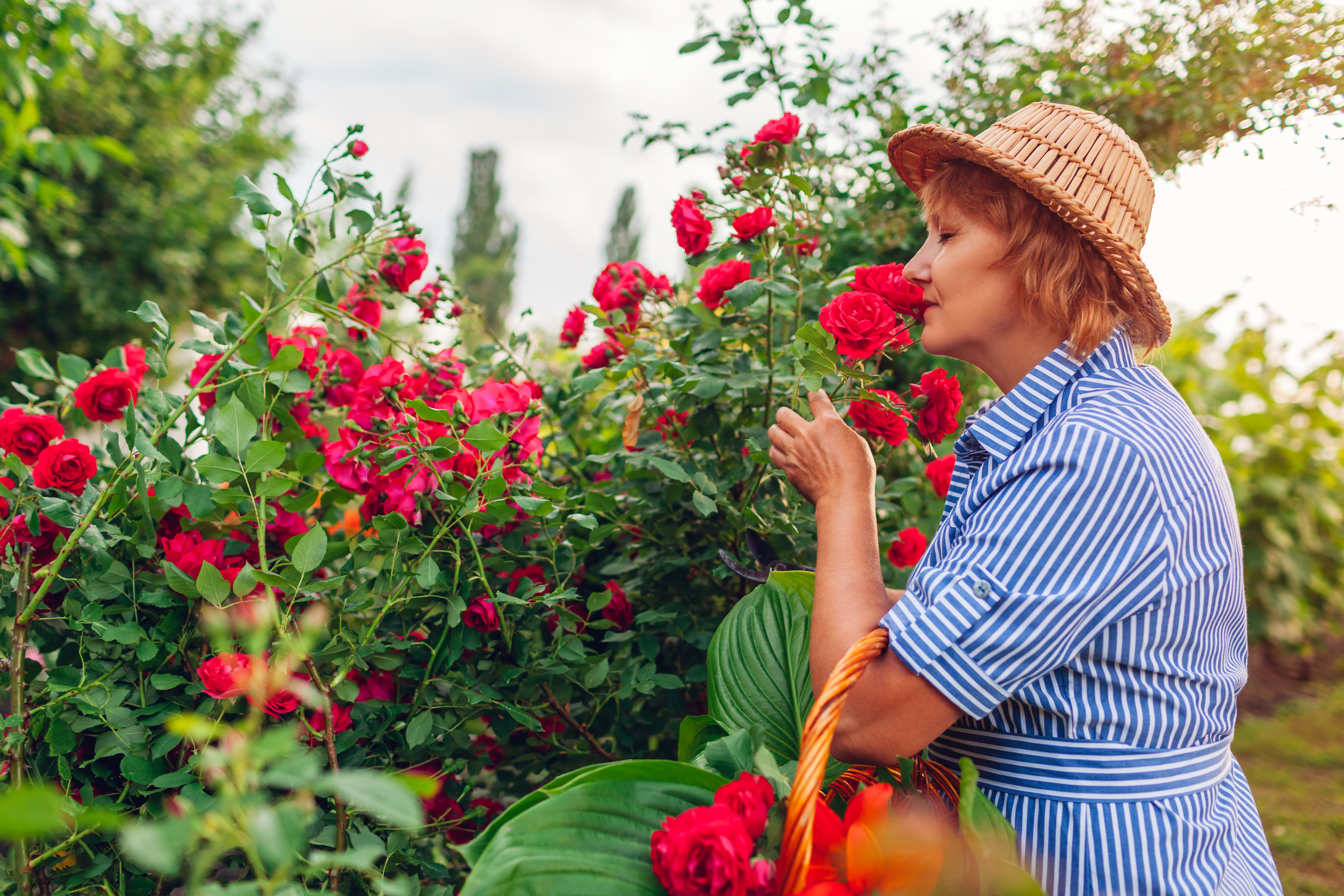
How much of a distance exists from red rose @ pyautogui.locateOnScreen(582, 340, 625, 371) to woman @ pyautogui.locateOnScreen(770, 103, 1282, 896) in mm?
586

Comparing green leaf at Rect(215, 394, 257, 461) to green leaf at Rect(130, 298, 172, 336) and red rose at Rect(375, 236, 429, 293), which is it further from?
red rose at Rect(375, 236, 429, 293)

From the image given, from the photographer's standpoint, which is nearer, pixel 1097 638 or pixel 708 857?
pixel 708 857

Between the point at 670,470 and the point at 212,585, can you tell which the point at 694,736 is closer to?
the point at 670,470

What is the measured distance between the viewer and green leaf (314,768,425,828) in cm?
52

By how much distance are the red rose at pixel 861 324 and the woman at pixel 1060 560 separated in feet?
0.29

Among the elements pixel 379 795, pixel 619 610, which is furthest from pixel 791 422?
pixel 379 795

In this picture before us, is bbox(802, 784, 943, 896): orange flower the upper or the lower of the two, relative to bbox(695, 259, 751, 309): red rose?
lower

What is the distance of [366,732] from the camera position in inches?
50.2

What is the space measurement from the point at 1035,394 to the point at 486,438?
81cm

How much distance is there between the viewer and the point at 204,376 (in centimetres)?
145

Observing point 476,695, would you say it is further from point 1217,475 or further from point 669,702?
point 1217,475

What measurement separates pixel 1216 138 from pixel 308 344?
2040 mm

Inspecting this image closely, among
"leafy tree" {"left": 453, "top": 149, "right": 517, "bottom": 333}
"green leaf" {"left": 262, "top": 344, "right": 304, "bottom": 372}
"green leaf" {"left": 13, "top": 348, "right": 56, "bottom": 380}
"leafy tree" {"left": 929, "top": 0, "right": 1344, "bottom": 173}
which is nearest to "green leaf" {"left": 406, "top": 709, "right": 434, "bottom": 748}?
"green leaf" {"left": 262, "top": 344, "right": 304, "bottom": 372}

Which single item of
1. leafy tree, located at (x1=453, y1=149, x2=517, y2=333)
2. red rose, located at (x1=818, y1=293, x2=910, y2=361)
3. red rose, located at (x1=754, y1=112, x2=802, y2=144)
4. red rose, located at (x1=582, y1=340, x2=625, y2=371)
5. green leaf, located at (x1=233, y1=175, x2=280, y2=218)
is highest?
leafy tree, located at (x1=453, y1=149, x2=517, y2=333)
